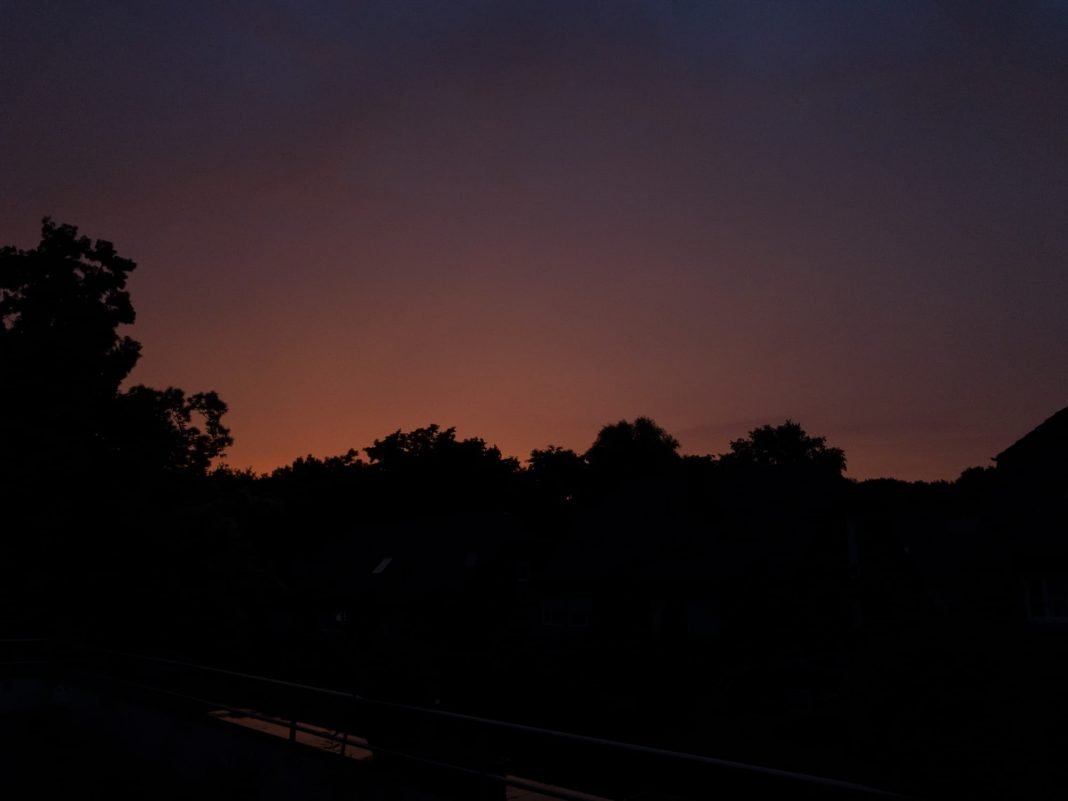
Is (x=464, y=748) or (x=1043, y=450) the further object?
(x=1043, y=450)

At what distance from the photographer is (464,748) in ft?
32.3

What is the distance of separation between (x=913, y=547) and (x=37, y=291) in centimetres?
5133

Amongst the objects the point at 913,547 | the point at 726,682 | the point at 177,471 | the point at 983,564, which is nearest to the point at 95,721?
the point at 177,471

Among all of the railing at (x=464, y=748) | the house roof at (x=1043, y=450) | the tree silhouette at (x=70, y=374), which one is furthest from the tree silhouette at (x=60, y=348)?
the house roof at (x=1043, y=450)

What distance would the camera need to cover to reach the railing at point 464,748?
554 centimetres

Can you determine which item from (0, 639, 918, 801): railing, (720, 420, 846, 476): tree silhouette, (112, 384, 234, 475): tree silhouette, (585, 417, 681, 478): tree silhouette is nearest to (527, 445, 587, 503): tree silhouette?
(585, 417, 681, 478): tree silhouette

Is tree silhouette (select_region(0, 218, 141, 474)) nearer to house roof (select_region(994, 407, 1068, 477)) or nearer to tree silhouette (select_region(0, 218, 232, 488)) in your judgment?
tree silhouette (select_region(0, 218, 232, 488))

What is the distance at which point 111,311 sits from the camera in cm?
2623

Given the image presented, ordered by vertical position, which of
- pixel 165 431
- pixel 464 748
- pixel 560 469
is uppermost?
pixel 560 469

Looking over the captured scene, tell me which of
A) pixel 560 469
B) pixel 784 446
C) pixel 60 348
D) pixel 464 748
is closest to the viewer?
pixel 464 748

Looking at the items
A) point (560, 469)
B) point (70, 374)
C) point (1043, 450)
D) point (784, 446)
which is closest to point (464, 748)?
point (70, 374)

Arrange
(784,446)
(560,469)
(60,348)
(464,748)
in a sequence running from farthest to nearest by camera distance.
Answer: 1. (784,446)
2. (560,469)
3. (60,348)
4. (464,748)

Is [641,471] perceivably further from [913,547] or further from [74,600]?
[74,600]

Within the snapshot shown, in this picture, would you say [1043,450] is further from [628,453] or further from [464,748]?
[628,453]
